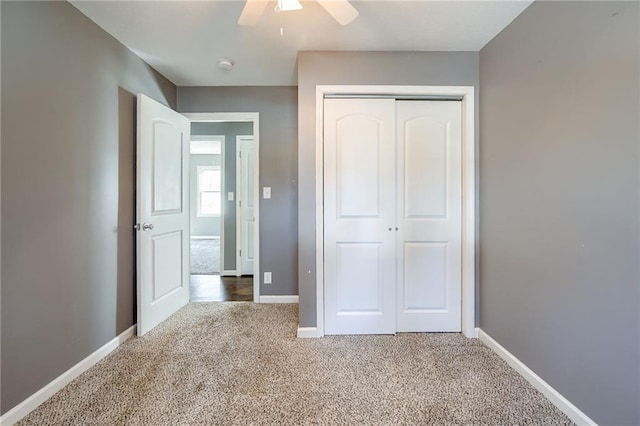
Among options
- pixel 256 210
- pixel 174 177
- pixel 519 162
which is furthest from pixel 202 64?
pixel 519 162

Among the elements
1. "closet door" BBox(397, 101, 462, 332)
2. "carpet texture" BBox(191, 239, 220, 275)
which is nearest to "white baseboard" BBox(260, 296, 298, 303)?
"closet door" BBox(397, 101, 462, 332)

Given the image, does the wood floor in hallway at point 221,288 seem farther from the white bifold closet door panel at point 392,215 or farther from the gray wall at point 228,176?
the white bifold closet door panel at point 392,215

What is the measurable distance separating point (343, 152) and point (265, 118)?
124 centimetres

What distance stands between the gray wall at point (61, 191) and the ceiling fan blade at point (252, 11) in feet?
3.71

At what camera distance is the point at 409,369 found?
71.7 inches

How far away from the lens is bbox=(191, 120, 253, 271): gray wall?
4121mm

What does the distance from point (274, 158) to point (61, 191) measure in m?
1.80

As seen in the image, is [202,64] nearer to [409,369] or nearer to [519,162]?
[519,162]

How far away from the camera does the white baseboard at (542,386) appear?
140cm

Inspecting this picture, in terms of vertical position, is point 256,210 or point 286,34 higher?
point 286,34

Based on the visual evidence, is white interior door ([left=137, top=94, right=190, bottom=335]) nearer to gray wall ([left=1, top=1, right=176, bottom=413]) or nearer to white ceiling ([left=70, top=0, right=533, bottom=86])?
gray wall ([left=1, top=1, right=176, bottom=413])

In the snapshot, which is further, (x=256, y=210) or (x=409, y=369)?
(x=256, y=210)

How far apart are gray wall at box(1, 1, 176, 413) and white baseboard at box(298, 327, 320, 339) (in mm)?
1382

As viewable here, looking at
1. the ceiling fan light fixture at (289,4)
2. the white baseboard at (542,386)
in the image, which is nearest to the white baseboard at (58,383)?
the ceiling fan light fixture at (289,4)
